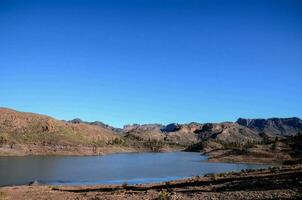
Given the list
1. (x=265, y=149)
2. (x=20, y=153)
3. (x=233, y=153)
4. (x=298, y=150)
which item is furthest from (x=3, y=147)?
(x=298, y=150)

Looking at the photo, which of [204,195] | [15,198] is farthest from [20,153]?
[204,195]

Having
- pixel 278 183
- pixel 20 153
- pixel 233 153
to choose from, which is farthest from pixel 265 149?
pixel 278 183

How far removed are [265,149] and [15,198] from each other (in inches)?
4845

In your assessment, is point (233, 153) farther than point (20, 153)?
No

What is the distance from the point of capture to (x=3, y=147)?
18600cm

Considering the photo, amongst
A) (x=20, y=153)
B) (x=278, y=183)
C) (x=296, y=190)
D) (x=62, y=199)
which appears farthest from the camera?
(x=20, y=153)

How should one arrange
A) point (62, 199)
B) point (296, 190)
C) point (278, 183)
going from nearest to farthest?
1. point (296, 190)
2. point (278, 183)
3. point (62, 199)

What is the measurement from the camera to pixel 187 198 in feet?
103

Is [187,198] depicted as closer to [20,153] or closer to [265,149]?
[265,149]

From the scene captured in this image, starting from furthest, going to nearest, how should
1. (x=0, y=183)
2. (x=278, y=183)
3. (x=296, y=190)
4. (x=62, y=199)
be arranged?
(x=0, y=183) < (x=62, y=199) < (x=278, y=183) < (x=296, y=190)

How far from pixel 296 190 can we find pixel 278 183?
5374 mm

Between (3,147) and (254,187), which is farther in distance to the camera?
(3,147)

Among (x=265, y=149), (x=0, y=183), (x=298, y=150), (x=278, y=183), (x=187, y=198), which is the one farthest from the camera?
(x=265, y=149)

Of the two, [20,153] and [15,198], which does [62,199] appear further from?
[20,153]
